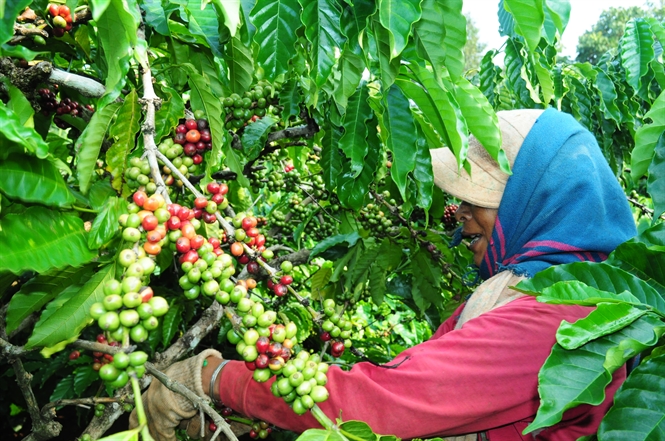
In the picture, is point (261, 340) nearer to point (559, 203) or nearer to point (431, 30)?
point (431, 30)

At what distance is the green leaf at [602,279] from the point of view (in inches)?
46.5

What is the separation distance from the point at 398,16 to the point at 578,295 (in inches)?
26.9

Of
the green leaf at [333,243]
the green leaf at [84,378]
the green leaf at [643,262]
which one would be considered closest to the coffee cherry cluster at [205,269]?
the green leaf at [643,262]

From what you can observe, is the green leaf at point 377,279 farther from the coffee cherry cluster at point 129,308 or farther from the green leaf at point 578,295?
the coffee cherry cluster at point 129,308

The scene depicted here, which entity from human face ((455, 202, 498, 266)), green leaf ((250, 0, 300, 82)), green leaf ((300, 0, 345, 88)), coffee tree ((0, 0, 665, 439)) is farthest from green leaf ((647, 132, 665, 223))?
green leaf ((250, 0, 300, 82))

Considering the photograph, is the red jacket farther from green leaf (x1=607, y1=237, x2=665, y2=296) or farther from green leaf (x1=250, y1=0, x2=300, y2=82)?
green leaf (x1=250, y1=0, x2=300, y2=82)

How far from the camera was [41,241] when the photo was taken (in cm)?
123

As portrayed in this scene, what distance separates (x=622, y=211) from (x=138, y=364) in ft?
5.26

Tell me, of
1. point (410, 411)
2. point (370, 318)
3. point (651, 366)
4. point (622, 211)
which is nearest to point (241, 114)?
point (410, 411)

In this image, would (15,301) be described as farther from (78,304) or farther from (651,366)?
(651,366)

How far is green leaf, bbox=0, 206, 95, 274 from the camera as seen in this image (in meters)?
1.16

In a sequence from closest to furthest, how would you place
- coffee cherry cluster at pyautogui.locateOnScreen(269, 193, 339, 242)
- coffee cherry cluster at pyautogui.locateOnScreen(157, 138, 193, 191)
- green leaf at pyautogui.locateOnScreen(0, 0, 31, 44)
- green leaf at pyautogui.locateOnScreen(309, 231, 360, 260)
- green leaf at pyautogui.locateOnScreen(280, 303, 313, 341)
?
green leaf at pyautogui.locateOnScreen(0, 0, 31, 44) → coffee cherry cluster at pyautogui.locateOnScreen(157, 138, 193, 191) → green leaf at pyautogui.locateOnScreen(309, 231, 360, 260) → green leaf at pyautogui.locateOnScreen(280, 303, 313, 341) → coffee cherry cluster at pyautogui.locateOnScreen(269, 193, 339, 242)

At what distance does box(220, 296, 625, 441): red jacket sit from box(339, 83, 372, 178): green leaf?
62 cm

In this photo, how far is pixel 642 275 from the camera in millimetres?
1273
